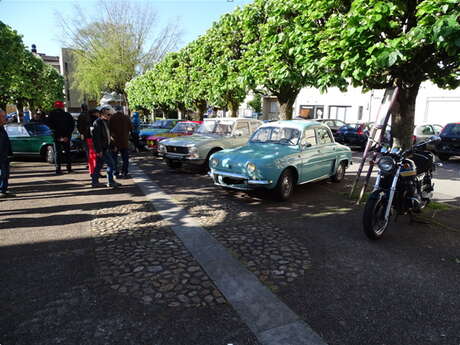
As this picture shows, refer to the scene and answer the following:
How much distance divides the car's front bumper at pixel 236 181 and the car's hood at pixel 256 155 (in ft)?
0.73

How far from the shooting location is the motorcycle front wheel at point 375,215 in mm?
4367

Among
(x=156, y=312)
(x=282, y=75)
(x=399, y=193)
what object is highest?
(x=282, y=75)

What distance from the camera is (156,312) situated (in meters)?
2.86

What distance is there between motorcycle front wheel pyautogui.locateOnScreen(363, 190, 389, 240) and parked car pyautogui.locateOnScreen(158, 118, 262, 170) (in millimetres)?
5635

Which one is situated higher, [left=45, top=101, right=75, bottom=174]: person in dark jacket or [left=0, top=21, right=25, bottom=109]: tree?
[left=0, top=21, right=25, bottom=109]: tree

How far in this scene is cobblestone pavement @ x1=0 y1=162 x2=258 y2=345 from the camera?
2582mm

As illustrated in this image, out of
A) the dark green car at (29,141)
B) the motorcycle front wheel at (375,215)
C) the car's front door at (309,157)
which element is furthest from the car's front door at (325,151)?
the dark green car at (29,141)

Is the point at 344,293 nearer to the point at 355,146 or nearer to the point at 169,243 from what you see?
the point at 169,243

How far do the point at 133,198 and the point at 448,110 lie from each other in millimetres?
25866

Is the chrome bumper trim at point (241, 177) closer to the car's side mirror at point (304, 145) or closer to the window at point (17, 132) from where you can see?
the car's side mirror at point (304, 145)

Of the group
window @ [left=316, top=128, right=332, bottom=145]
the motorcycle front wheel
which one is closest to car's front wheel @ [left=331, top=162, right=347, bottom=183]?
window @ [left=316, top=128, right=332, bottom=145]

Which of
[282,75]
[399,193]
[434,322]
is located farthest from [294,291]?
[282,75]

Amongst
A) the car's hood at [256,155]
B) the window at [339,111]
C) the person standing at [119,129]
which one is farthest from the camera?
the window at [339,111]

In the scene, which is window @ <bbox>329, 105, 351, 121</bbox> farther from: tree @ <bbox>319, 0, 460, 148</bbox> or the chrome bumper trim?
the chrome bumper trim
